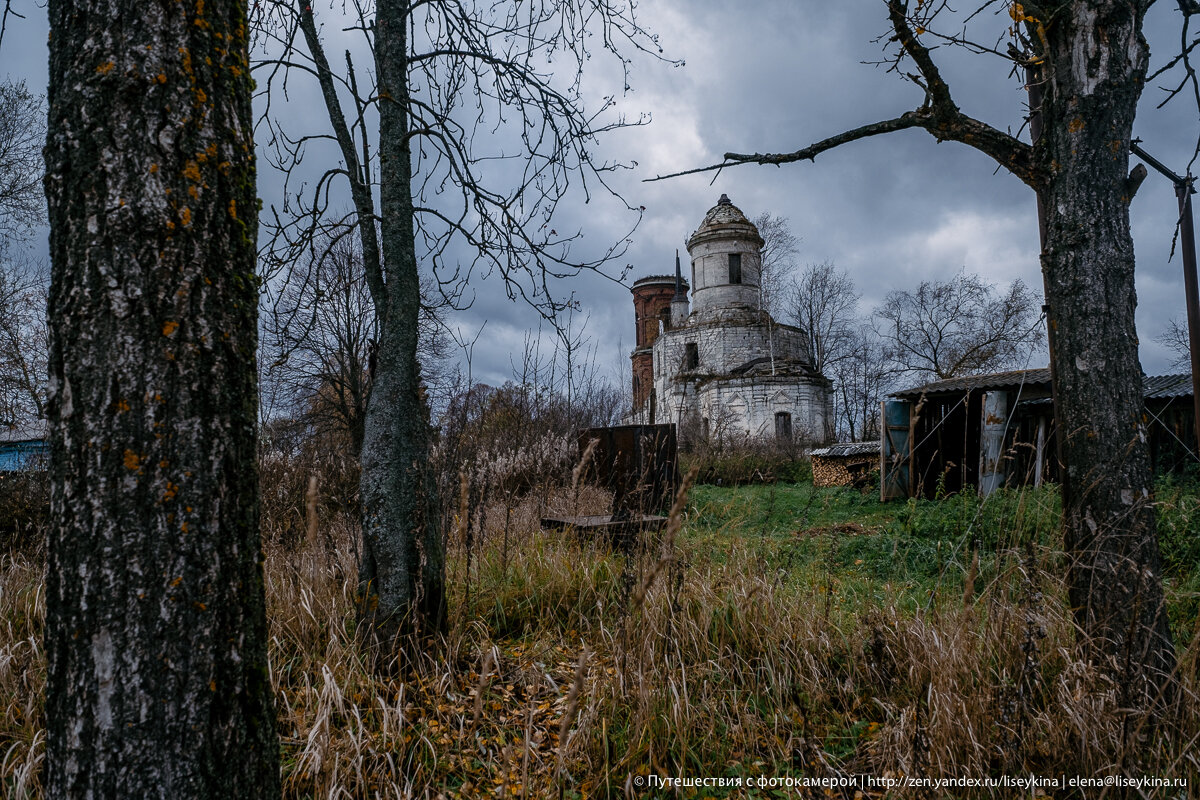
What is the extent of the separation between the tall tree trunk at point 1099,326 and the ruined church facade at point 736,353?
22.0m

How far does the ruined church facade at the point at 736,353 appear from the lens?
2680 cm

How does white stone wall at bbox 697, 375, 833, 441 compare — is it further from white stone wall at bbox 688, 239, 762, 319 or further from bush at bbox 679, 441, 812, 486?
bush at bbox 679, 441, 812, 486

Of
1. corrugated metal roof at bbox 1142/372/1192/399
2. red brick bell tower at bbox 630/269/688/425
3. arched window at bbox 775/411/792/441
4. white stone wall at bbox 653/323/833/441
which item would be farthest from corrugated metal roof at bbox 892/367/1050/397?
red brick bell tower at bbox 630/269/688/425

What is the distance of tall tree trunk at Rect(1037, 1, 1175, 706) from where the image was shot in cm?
271

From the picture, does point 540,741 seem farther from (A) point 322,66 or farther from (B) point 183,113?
(A) point 322,66

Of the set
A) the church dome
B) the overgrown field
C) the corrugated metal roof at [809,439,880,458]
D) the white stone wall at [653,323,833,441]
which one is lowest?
the overgrown field

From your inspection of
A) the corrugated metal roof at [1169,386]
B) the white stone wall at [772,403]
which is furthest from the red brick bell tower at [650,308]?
the corrugated metal roof at [1169,386]

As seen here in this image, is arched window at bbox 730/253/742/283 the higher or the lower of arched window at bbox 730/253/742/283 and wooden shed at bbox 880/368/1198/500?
the higher

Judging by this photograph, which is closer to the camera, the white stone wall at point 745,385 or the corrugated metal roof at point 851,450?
the corrugated metal roof at point 851,450

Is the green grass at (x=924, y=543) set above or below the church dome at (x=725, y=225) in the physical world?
below

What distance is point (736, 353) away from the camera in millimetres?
28828

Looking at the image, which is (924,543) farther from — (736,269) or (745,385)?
(736,269)

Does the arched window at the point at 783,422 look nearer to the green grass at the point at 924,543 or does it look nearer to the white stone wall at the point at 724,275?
the white stone wall at the point at 724,275

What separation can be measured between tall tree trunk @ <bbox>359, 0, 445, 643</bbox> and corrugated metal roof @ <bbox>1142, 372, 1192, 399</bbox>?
44.6ft
